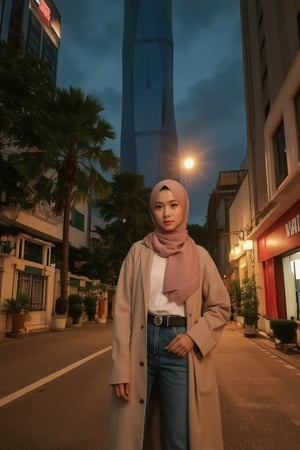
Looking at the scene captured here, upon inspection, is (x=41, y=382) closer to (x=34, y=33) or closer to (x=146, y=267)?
(x=146, y=267)

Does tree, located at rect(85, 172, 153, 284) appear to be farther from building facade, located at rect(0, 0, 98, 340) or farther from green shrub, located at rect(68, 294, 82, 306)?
green shrub, located at rect(68, 294, 82, 306)

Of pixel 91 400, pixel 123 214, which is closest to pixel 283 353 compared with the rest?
pixel 91 400

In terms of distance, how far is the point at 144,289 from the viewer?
2.14 metres

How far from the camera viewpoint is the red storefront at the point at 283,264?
1268 cm

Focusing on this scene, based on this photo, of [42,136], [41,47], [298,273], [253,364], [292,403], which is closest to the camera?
[292,403]

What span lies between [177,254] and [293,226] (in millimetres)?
11038

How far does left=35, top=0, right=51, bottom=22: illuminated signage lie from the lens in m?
60.1

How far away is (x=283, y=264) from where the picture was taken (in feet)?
51.1

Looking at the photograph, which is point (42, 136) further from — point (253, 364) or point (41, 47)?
point (41, 47)

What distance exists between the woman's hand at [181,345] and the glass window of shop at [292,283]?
40.4 ft

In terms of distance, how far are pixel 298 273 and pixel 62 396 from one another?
10504 millimetres

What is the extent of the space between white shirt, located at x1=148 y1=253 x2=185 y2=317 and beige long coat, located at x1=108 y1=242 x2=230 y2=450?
39 mm

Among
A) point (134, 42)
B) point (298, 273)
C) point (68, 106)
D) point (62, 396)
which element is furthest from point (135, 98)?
point (62, 396)

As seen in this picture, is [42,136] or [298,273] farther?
[298,273]
